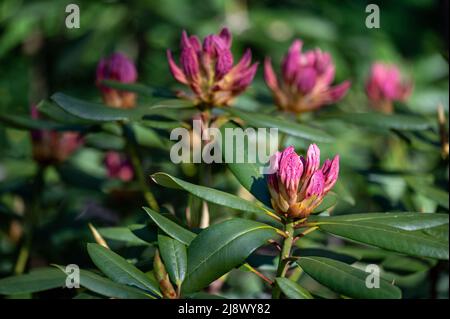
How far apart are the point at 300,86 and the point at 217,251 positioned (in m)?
0.64

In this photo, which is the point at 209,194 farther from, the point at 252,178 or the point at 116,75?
the point at 116,75

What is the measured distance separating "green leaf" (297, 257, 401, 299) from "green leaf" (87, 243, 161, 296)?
232 mm

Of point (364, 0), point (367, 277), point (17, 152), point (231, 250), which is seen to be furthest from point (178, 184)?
point (364, 0)

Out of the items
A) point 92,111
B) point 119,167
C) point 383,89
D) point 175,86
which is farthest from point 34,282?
point 175,86

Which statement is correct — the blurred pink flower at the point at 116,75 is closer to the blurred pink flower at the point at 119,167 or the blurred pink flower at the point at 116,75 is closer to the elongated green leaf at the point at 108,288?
the blurred pink flower at the point at 119,167

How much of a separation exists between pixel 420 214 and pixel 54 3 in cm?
255

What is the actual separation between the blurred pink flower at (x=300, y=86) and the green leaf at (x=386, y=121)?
10 cm

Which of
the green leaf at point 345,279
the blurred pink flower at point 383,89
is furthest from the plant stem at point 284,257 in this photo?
the blurred pink flower at point 383,89

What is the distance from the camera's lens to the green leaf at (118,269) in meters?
1.10

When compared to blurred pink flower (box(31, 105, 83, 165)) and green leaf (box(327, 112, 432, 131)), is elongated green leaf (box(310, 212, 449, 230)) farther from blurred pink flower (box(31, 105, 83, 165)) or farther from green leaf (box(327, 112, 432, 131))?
blurred pink flower (box(31, 105, 83, 165))

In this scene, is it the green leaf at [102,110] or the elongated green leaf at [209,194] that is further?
the green leaf at [102,110]

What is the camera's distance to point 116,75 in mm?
1564

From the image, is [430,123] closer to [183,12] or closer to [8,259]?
[8,259]

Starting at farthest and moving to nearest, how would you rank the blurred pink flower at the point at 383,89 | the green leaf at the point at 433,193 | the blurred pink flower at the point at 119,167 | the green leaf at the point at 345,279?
the blurred pink flower at the point at 383,89, the blurred pink flower at the point at 119,167, the green leaf at the point at 433,193, the green leaf at the point at 345,279
